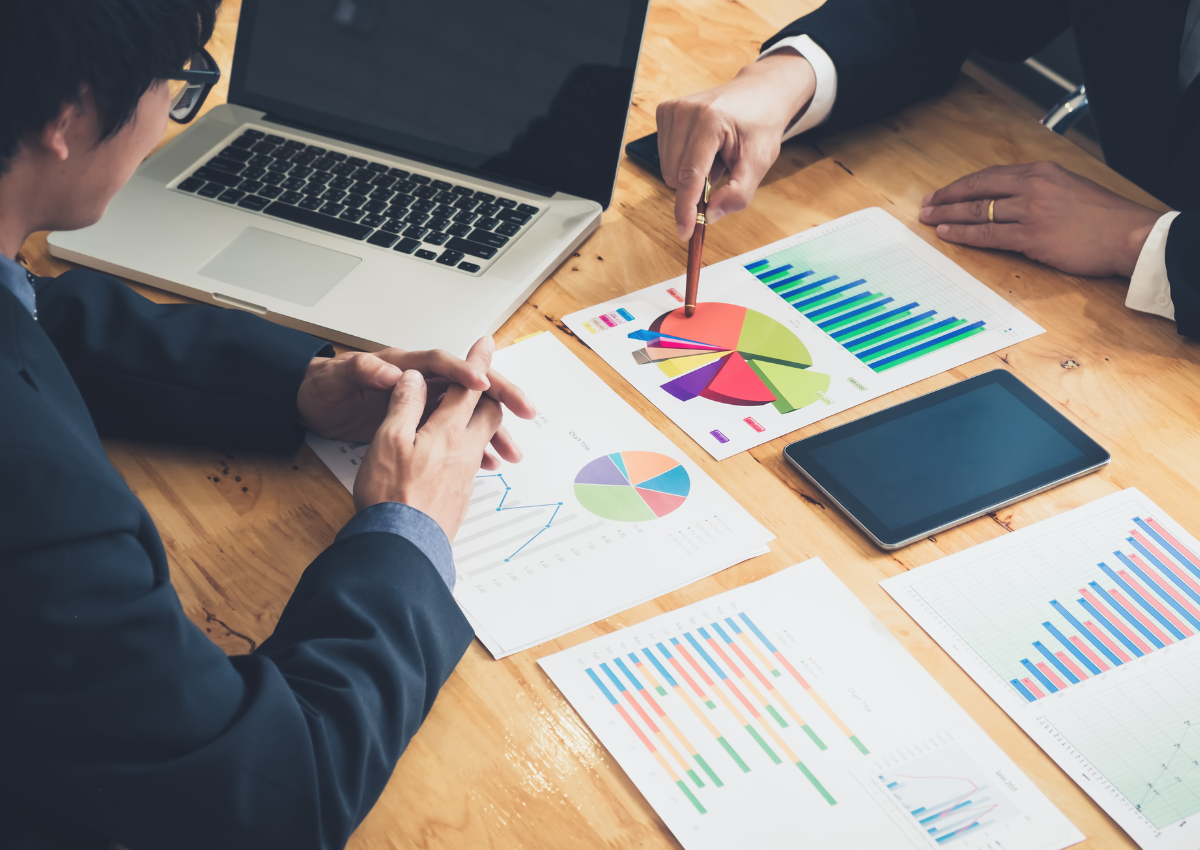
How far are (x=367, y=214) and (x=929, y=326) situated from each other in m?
0.66

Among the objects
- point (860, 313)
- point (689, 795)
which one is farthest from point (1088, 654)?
point (860, 313)

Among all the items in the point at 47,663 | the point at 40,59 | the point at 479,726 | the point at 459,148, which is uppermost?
the point at 40,59

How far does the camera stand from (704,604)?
0.86 meters

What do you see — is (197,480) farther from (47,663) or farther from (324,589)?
(47,663)

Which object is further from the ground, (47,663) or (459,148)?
(459,148)

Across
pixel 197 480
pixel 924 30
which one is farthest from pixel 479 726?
pixel 924 30

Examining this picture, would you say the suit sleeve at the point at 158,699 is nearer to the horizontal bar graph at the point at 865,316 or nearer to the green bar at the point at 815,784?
the green bar at the point at 815,784

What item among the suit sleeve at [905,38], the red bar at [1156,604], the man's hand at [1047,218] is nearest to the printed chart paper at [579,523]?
the red bar at [1156,604]

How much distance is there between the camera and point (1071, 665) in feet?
2.75

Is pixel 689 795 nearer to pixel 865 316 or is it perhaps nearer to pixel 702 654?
pixel 702 654

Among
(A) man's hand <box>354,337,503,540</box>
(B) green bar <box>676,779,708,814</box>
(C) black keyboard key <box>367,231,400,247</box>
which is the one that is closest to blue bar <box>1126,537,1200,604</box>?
(B) green bar <box>676,779,708,814</box>

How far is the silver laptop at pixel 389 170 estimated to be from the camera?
1.13 m

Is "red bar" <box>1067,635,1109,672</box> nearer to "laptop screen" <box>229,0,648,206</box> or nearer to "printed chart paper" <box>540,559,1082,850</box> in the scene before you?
"printed chart paper" <box>540,559,1082,850</box>

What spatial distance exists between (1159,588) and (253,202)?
104 cm
